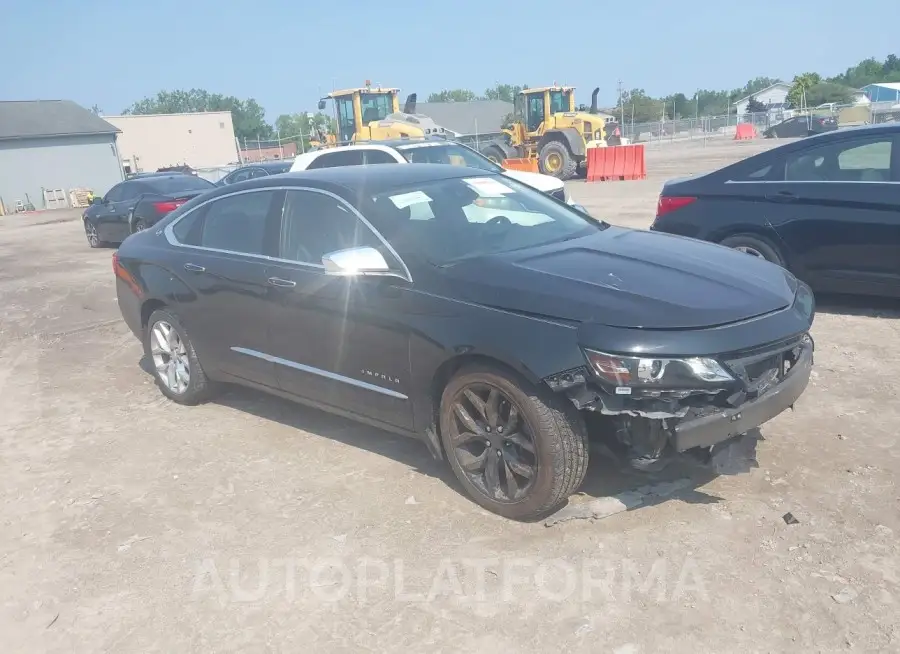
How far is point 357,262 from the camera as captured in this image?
4.04 metres

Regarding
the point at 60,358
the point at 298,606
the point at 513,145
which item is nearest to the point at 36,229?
the point at 513,145

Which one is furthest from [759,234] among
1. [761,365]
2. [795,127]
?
[795,127]

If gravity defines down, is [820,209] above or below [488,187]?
below

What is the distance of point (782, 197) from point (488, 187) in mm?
3174

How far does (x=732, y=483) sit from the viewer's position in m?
4.02

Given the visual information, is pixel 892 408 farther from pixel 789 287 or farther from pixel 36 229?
pixel 36 229

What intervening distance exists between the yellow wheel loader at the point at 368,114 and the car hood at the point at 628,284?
63.2 feet

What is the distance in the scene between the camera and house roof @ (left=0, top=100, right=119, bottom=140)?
136ft

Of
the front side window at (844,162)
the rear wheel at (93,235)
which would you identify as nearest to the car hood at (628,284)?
the front side window at (844,162)

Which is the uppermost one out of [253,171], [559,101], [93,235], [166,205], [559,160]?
[559,101]

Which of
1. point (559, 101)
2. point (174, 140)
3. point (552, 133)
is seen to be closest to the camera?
point (552, 133)

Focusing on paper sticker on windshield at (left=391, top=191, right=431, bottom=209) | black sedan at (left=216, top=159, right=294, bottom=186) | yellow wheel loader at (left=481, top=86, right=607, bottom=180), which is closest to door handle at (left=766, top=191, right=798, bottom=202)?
paper sticker on windshield at (left=391, top=191, right=431, bottom=209)

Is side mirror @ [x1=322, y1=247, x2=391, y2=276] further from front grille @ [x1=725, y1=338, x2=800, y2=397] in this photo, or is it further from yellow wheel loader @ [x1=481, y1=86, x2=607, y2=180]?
yellow wheel loader @ [x1=481, y1=86, x2=607, y2=180]

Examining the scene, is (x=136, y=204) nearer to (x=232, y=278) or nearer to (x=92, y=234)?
(x=92, y=234)
